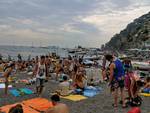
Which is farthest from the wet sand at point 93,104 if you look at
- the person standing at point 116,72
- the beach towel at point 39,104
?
the person standing at point 116,72

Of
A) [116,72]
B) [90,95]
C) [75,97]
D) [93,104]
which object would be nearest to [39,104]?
[93,104]

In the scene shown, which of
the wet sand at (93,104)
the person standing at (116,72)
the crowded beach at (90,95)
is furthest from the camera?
the wet sand at (93,104)

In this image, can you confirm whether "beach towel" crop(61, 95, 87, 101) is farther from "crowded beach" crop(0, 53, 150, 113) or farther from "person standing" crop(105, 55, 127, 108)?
"person standing" crop(105, 55, 127, 108)

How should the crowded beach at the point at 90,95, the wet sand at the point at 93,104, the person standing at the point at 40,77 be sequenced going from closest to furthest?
the crowded beach at the point at 90,95 → the wet sand at the point at 93,104 → the person standing at the point at 40,77

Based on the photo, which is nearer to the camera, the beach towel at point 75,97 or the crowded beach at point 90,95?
the crowded beach at point 90,95

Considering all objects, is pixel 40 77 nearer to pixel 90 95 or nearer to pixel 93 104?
pixel 93 104

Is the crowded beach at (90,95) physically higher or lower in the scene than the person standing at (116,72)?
lower

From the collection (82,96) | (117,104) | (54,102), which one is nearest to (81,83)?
(82,96)

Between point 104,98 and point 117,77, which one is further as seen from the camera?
point 104,98

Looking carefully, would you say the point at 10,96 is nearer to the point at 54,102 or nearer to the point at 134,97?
the point at 134,97

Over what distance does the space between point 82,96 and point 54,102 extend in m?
7.51

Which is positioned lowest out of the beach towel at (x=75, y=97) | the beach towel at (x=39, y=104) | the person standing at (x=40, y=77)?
the beach towel at (x=75, y=97)

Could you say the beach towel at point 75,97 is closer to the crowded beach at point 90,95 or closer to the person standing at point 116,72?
the crowded beach at point 90,95

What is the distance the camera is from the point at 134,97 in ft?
41.7
